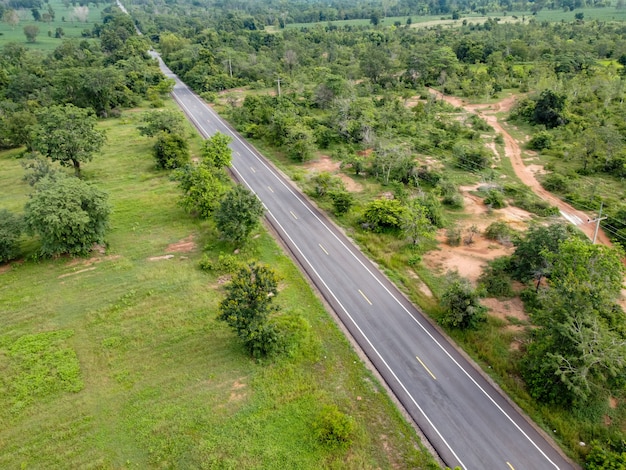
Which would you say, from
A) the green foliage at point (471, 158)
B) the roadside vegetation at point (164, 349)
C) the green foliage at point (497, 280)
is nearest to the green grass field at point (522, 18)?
the green foliage at point (471, 158)

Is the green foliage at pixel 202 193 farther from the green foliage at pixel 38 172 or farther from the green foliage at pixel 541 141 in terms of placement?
the green foliage at pixel 541 141

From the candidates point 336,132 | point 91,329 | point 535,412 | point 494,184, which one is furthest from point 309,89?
point 535,412

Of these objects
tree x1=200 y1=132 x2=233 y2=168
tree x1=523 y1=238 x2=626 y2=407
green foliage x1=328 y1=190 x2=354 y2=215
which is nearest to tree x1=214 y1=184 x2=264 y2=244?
green foliage x1=328 y1=190 x2=354 y2=215

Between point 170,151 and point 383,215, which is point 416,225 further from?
point 170,151

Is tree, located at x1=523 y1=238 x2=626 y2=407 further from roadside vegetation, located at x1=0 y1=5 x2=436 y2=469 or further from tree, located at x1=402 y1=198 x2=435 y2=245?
tree, located at x1=402 y1=198 x2=435 y2=245

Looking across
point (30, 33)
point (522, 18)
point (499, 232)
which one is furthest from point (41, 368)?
point (522, 18)

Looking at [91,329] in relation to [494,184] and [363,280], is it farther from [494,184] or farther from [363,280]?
[494,184]

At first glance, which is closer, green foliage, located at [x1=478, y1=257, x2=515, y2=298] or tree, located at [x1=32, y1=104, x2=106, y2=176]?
green foliage, located at [x1=478, y1=257, x2=515, y2=298]

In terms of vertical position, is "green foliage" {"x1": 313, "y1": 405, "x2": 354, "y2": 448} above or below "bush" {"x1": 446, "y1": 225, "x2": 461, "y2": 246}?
below
